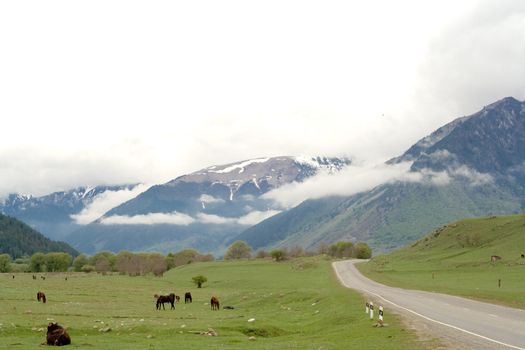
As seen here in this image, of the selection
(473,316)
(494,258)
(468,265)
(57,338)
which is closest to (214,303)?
(57,338)

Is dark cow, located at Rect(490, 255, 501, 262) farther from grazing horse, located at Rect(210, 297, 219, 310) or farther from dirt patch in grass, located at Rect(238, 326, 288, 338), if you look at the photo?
dirt patch in grass, located at Rect(238, 326, 288, 338)

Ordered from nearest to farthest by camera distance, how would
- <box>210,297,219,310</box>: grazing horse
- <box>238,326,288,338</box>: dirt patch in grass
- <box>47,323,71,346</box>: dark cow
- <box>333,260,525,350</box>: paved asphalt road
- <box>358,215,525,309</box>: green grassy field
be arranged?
<box>333,260,525,350</box>: paved asphalt road → <box>47,323,71,346</box>: dark cow → <box>238,326,288,338</box>: dirt patch in grass → <box>210,297,219,310</box>: grazing horse → <box>358,215,525,309</box>: green grassy field

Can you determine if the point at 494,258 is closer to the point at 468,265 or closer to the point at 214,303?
the point at 468,265

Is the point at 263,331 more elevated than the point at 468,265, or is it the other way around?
the point at 263,331

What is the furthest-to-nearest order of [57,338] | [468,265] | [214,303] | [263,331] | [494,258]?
1. [494,258]
2. [468,265]
3. [214,303]
4. [263,331]
5. [57,338]

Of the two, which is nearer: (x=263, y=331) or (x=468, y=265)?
(x=263, y=331)

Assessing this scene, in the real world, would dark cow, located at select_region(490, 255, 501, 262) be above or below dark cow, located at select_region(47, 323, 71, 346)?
below

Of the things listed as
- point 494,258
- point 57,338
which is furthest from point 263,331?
point 494,258

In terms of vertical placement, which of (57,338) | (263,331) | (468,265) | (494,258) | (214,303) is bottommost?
(468,265)

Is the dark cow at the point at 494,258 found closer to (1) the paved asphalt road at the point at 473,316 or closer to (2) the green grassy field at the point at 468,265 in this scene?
(2) the green grassy field at the point at 468,265

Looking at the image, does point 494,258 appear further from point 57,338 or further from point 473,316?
point 57,338

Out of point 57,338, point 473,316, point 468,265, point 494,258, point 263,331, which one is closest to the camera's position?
point 57,338

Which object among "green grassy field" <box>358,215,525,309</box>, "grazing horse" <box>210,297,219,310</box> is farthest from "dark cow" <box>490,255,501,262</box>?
"grazing horse" <box>210,297,219,310</box>

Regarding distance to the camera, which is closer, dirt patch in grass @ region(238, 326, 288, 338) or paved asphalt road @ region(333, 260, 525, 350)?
paved asphalt road @ region(333, 260, 525, 350)
